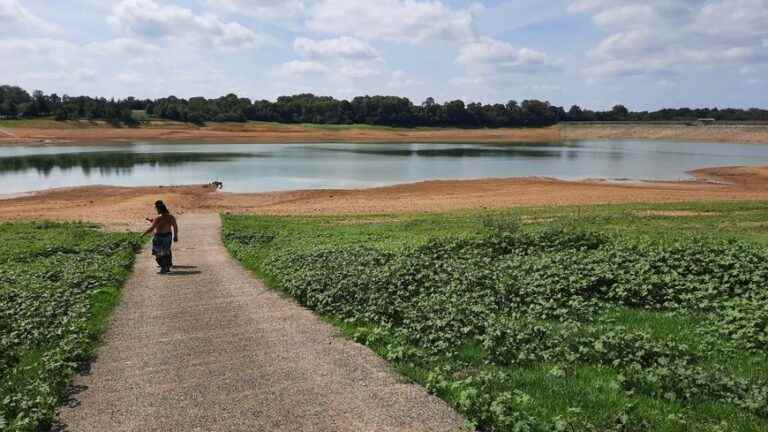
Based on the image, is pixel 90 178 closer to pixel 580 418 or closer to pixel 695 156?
pixel 580 418

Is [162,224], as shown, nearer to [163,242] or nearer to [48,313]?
[163,242]

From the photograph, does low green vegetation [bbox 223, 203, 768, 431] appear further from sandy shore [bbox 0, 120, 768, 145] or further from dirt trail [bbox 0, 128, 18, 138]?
dirt trail [bbox 0, 128, 18, 138]

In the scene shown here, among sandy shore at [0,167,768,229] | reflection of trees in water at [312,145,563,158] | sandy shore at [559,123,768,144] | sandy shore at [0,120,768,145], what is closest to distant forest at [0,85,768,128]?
sandy shore at [0,120,768,145]

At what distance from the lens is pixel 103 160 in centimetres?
7462

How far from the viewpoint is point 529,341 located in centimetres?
855

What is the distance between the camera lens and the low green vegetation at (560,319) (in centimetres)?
663

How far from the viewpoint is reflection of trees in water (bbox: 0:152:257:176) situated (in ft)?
210

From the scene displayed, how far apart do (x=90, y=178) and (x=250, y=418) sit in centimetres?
5564

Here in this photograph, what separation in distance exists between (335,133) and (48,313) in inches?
5647

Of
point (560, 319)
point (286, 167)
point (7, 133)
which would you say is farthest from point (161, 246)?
point (7, 133)

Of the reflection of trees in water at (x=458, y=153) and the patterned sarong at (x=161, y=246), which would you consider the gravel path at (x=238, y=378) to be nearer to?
the patterned sarong at (x=161, y=246)

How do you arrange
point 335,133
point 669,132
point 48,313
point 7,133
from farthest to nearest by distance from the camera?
1. point 335,133
2. point 669,132
3. point 7,133
4. point 48,313

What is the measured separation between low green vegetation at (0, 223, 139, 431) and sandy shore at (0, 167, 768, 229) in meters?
8.80

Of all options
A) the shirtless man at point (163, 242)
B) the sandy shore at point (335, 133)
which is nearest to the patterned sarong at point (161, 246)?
the shirtless man at point (163, 242)
